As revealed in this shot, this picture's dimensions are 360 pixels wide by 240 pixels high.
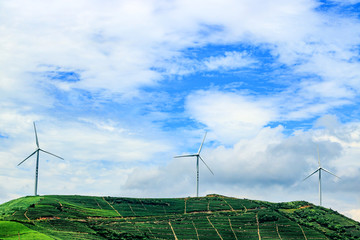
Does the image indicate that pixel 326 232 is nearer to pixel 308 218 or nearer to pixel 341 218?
pixel 308 218

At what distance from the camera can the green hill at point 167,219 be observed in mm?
114000

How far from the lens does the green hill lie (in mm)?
114000

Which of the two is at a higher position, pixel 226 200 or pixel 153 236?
pixel 226 200

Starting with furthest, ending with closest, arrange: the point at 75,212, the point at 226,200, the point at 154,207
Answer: the point at 226,200 < the point at 154,207 < the point at 75,212

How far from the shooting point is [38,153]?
160500mm

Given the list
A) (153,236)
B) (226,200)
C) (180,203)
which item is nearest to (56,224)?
(153,236)

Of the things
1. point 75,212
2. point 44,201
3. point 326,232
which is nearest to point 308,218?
point 326,232

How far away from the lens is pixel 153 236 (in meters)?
121

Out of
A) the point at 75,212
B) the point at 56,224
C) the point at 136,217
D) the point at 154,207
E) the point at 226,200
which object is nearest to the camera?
the point at 56,224

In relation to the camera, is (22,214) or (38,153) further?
(38,153)

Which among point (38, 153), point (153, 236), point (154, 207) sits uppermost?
point (38, 153)

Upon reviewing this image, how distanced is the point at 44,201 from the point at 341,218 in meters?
102

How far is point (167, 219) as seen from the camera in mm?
141250

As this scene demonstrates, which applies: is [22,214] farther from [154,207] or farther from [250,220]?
[250,220]
